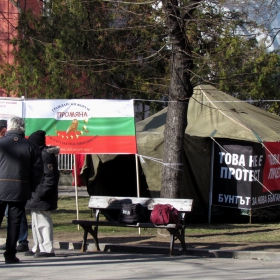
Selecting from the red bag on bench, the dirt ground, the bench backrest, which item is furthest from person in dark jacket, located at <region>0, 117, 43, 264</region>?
the dirt ground

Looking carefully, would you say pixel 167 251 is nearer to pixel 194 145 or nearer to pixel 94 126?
pixel 94 126

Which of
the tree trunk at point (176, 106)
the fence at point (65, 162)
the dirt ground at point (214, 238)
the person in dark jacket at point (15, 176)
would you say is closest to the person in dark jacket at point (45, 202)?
the person in dark jacket at point (15, 176)

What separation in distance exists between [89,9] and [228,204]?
850 cm

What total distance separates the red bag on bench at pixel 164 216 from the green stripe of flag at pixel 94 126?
2.30 m

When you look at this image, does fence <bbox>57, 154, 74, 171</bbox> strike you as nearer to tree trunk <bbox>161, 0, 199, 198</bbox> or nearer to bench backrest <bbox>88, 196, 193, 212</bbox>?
tree trunk <bbox>161, 0, 199, 198</bbox>

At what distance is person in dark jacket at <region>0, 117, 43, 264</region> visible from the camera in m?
7.79

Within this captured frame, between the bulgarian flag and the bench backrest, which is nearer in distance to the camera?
the bench backrest

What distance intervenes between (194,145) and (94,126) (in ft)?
10.8

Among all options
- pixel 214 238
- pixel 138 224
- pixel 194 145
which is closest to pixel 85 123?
pixel 138 224

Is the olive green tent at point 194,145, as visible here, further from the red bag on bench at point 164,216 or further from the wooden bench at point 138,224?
the red bag on bench at point 164,216

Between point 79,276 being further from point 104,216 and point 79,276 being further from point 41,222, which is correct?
point 104,216

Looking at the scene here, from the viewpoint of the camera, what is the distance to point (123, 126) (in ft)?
37.3

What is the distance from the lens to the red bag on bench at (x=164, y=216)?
925 centimetres

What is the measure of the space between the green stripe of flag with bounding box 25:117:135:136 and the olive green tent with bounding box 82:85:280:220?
5.18 ft
